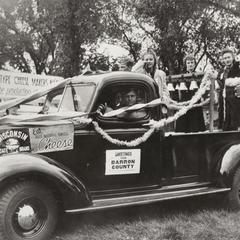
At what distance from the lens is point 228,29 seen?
2777cm

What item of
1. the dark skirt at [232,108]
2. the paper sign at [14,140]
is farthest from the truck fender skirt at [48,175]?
the dark skirt at [232,108]

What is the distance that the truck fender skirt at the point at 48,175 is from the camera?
400cm

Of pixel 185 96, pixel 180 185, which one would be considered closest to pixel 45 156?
pixel 180 185

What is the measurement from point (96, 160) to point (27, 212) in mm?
885

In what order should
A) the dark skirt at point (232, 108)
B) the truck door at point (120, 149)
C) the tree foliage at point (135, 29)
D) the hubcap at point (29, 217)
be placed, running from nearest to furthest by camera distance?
the hubcap at point (29, 217), the truck door at point (120, 149), the dark skirt at point (232, 108), the tree foliage at point (135, 29)

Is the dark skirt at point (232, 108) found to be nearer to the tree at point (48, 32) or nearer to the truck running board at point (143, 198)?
the truck running board at point (143, 198)

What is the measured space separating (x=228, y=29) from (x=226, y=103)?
22675 mm

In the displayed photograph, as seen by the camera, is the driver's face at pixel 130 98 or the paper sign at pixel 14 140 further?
the driver's face at pixel 130 98

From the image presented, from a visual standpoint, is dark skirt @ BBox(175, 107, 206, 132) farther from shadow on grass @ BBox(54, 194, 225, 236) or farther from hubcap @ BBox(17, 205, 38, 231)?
hubcap @ BBox(17, 205, 38, 231)

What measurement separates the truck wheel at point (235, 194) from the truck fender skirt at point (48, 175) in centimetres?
188

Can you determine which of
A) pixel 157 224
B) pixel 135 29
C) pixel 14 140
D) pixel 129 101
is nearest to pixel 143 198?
pixel 157 224

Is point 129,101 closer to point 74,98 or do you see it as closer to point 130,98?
point 130,98

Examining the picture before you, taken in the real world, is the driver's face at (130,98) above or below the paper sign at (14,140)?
above

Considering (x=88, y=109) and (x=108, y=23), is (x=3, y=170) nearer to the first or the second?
(x=88, y=109)
